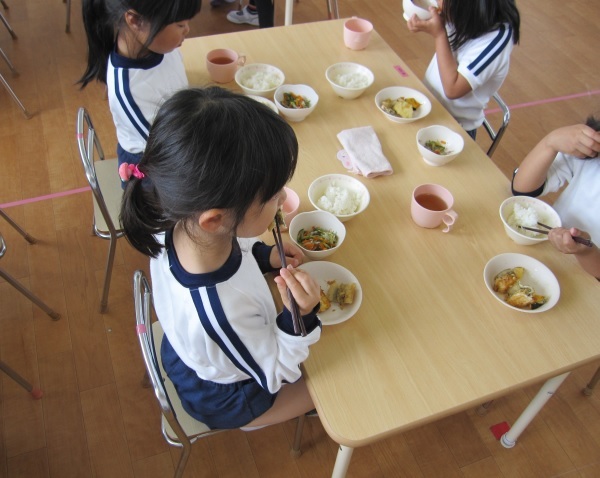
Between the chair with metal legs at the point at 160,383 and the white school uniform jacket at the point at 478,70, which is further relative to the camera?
the white school uniform jacket at the point at 478,70

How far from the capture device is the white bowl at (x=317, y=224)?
1.13 metres

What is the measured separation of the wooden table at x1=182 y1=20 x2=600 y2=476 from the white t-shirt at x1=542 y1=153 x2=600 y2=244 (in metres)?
0.17

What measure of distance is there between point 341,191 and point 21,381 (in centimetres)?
123

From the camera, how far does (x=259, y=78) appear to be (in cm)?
156

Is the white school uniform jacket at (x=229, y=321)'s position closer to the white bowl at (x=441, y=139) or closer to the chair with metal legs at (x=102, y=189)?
the chair with metal legs at (x=102, y=189)

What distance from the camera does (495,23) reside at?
1.54 meters

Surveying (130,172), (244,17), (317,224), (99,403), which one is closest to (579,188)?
(317,224)

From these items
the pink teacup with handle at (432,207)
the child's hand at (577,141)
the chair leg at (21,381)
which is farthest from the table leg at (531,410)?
the chair leg at (21,381)

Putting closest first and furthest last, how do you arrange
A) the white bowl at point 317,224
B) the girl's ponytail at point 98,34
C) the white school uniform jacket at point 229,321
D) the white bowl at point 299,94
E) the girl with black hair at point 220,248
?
the girl with black hair at point 220,248
the white school uniform jacket at point 229,321
the white bowl at point 317,224
the girl's ponytail at point 98,34
the white bowl at point 299,94

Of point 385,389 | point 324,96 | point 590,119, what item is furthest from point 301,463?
point 590,119

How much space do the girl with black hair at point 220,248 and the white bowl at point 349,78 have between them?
0.66 meters

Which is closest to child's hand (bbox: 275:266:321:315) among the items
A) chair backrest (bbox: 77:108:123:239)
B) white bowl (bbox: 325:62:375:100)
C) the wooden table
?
the wooden table

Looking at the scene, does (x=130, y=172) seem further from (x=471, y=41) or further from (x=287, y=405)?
(x=471, y=41)

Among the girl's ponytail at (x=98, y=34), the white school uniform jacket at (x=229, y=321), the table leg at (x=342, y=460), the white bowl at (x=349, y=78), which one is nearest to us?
the white school uniform jacket at (x=229, y=321)
